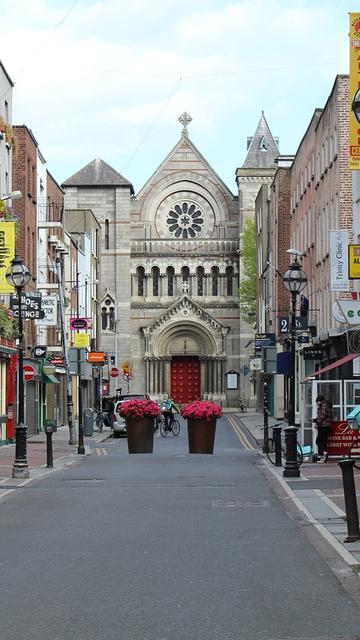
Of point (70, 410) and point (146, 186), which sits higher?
point (146, 186)

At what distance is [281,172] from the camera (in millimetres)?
63750

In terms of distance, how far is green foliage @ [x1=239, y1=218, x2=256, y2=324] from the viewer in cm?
8862

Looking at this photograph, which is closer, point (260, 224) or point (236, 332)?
point (260, 224)

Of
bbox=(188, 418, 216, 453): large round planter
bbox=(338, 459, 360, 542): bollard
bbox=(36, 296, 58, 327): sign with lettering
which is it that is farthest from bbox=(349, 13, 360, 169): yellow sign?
bbox=(36, 296, 58, 327): sign with lettering

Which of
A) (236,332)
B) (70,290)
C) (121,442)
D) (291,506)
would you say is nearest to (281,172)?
(70,290)

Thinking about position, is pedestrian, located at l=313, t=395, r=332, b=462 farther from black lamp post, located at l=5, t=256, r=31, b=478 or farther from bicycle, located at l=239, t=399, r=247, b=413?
bicycle, located at l=239, t=399, r=247, b=413

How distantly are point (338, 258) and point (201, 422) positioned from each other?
724cm

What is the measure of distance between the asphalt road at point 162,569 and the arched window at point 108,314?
2752 inches

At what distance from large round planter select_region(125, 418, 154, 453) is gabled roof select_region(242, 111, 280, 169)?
198ft

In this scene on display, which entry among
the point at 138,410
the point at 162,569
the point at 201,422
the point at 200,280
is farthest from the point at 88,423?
the point at 200,280

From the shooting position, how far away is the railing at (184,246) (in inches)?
3597

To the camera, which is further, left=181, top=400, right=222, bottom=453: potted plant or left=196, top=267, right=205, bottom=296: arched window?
left=196, top=267, right=205, bottom=296: arched window

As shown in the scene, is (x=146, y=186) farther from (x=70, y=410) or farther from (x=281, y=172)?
(x=70, y=410)

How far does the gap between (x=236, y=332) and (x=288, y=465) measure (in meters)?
67.0
